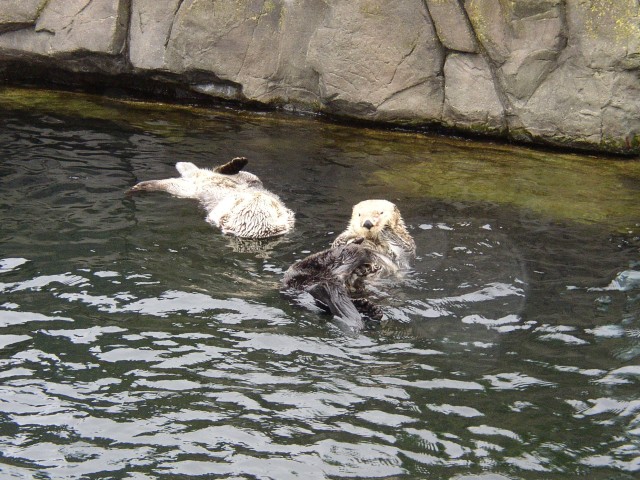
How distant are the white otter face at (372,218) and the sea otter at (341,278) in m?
0.22

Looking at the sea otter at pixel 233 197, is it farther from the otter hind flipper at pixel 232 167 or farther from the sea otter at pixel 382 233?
the sea otter at pixel 382 233

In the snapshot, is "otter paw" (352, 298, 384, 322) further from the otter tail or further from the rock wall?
the rock wall

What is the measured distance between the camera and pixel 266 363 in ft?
13.8

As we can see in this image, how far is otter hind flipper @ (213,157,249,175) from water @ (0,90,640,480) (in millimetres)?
447

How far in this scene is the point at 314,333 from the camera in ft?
15.0

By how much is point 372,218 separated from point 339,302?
116 centimetres

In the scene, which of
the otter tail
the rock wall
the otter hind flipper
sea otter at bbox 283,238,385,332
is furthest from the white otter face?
the rock wall

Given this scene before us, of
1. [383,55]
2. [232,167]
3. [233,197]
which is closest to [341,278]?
[233,197]

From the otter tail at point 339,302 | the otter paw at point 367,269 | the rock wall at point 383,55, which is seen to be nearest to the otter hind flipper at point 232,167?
the rock wall at point 383,55

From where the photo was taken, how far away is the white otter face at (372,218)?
5.70 m

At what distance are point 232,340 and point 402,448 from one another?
133 cm

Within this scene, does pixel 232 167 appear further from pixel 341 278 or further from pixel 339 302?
pixel 339 302

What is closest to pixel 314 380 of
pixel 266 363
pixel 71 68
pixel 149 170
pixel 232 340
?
pixel 266 363

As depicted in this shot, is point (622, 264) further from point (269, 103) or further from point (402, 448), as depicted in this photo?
point (269, 103)
